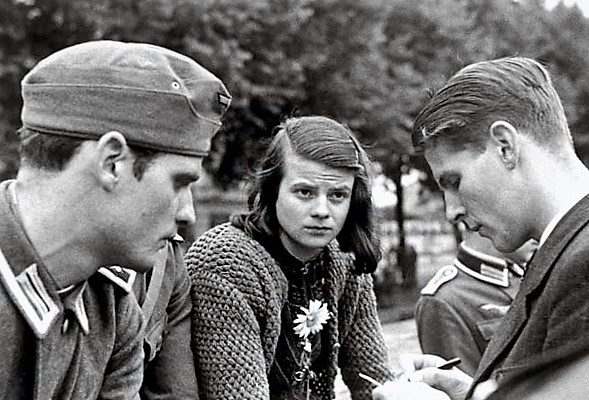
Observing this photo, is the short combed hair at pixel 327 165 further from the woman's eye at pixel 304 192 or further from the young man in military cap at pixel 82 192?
the young man in military cap at pixel 82 192

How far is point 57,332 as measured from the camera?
2.20 metres

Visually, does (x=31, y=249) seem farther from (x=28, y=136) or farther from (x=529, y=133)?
(x=529, y=133)

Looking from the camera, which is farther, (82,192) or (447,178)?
(447,178)

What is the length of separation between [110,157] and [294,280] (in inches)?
54.0

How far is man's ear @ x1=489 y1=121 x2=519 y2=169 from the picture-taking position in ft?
7.31

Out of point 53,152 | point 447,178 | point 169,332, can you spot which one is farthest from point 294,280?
point 53,152

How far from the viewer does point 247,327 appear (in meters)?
3.01

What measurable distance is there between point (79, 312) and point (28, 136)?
45 cm

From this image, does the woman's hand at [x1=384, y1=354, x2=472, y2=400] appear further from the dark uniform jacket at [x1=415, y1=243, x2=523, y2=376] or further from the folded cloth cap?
the folded cloth cap

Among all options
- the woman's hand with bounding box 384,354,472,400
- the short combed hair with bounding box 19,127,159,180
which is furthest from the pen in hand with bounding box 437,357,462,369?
the short combed hair with bounding box 19,127,159,180

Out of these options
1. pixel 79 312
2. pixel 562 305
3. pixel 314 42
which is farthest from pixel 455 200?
pixel 314 42

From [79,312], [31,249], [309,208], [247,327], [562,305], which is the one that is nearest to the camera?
[562,305]

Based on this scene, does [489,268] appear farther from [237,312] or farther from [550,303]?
[550,303]

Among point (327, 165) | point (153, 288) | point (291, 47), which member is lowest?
point (291, 47)
